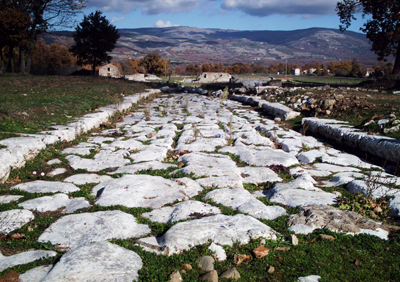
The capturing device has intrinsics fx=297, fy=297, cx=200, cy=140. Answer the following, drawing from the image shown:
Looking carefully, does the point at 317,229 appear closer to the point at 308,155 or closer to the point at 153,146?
the point at 308,155

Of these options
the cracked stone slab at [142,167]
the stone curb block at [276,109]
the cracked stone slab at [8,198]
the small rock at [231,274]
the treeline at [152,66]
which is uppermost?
→ the treeline at [152,66]

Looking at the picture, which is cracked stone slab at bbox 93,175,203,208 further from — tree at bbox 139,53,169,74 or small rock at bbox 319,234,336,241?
tree at bbox 139,53,169,74

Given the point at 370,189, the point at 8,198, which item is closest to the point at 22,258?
the point at 8,198

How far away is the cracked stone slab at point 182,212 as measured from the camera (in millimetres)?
2957

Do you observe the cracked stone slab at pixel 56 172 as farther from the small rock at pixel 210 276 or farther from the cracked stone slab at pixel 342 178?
the cracked stone slab at pixel 342 178

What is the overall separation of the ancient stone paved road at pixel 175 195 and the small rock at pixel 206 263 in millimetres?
213

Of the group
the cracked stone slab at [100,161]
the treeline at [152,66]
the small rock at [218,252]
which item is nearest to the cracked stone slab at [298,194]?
the small rock at [218,252]

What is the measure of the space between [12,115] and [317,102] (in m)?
8.10

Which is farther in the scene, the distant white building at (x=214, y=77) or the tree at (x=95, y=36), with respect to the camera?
the distant white building at (x=214, y=77)

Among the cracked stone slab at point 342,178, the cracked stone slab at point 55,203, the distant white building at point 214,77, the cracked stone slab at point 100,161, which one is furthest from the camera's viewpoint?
the distant white building at point 214,77

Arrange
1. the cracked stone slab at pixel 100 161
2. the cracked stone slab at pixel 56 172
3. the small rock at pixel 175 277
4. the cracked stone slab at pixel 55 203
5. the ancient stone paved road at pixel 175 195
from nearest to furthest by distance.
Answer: the small rock at pixel 175 277, the ancient stone paved road at pixel 175 195, the cracked stone slab at pixel 55 203, the cracked stone slab at pixel 56 172, the cracked stone slab at pixel 100 161

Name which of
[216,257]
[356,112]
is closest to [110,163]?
[216,257]

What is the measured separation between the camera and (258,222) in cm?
282

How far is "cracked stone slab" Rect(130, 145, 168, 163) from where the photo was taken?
4.94 m
